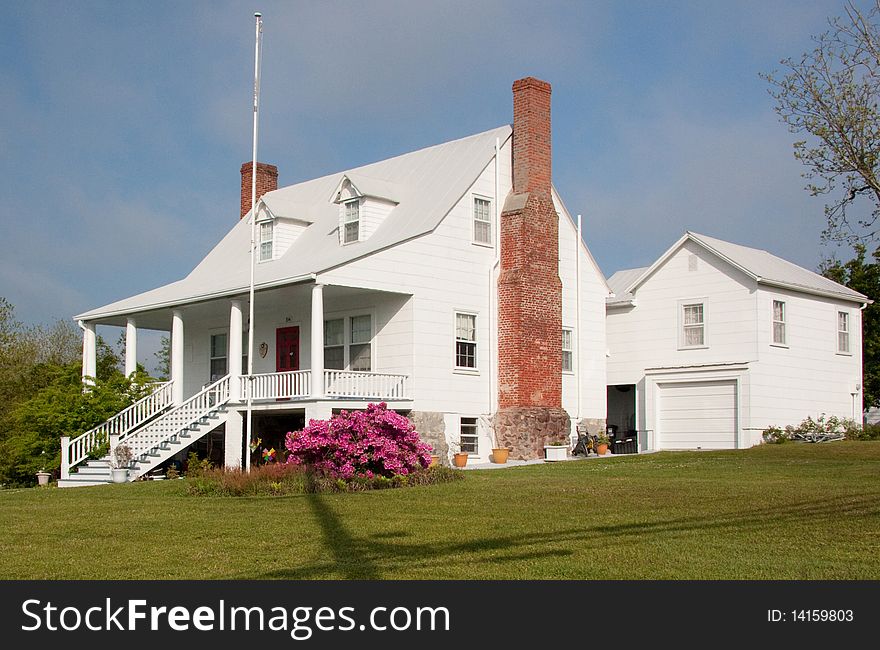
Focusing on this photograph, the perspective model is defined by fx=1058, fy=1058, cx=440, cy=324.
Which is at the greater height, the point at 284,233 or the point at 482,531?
the point at 284,233

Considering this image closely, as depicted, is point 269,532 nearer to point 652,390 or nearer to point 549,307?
point 549,307

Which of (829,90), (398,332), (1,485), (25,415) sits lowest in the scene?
(1,485)

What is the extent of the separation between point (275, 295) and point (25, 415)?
689 cm

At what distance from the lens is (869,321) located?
42281mm

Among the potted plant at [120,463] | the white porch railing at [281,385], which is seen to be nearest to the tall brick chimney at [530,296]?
the white porch railing at [281,385]

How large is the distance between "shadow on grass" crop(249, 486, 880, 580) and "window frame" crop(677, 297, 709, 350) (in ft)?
56.6

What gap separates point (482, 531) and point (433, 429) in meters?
14.5

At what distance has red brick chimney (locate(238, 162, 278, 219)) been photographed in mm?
37000

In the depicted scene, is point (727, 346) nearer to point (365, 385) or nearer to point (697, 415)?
point (697, 415)

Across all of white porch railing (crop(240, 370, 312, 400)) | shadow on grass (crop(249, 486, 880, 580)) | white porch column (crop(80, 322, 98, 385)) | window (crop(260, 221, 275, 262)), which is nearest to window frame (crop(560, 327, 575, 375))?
white porch railing (crop(240, 370, 312, 400))

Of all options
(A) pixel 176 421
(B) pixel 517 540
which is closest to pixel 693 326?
(A) pixel 176 421

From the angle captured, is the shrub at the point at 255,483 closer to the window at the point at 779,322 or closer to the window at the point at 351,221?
the window at the point at 351,221
